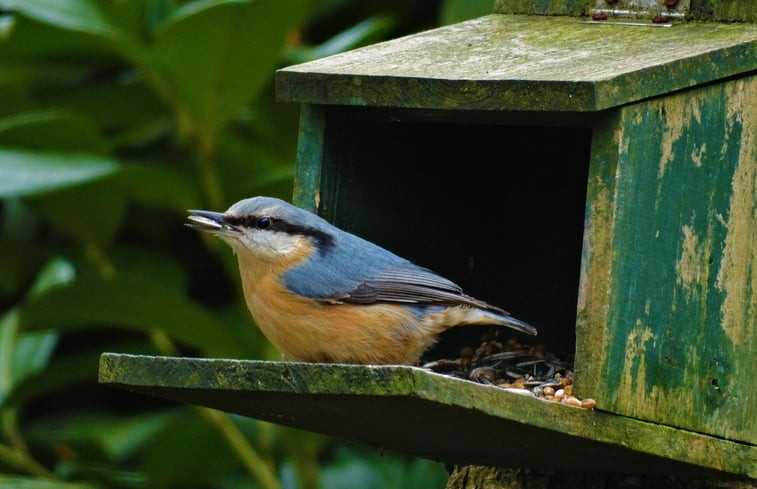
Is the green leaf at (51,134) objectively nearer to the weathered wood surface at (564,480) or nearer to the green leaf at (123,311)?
the green leaf at (123,311)

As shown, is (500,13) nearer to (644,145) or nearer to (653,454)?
(644,145)

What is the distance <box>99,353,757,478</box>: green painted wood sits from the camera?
2.88m

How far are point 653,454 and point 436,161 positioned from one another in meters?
1.31

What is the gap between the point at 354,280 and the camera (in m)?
3.62

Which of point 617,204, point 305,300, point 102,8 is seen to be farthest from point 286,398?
point 102,8

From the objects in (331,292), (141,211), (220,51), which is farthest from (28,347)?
(331,292)

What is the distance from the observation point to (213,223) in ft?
12.3

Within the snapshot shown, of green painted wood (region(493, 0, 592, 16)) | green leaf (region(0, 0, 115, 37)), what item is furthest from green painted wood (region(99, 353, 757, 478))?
green leaf (region(0, 0, 115, 37))

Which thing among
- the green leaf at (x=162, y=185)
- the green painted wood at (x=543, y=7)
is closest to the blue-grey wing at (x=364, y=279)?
the green painted wood at (x=543, y=7)

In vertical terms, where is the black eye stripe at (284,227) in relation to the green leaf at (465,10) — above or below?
below

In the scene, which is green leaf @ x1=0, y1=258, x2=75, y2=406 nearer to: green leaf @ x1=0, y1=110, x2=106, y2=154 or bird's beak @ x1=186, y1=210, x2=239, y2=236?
green leaf @ x1=0, y1=110, x2=106, y2=154

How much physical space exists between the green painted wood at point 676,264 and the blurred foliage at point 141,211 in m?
1.59

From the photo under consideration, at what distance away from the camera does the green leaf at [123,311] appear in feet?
14.7

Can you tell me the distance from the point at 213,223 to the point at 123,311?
0.92 metres
